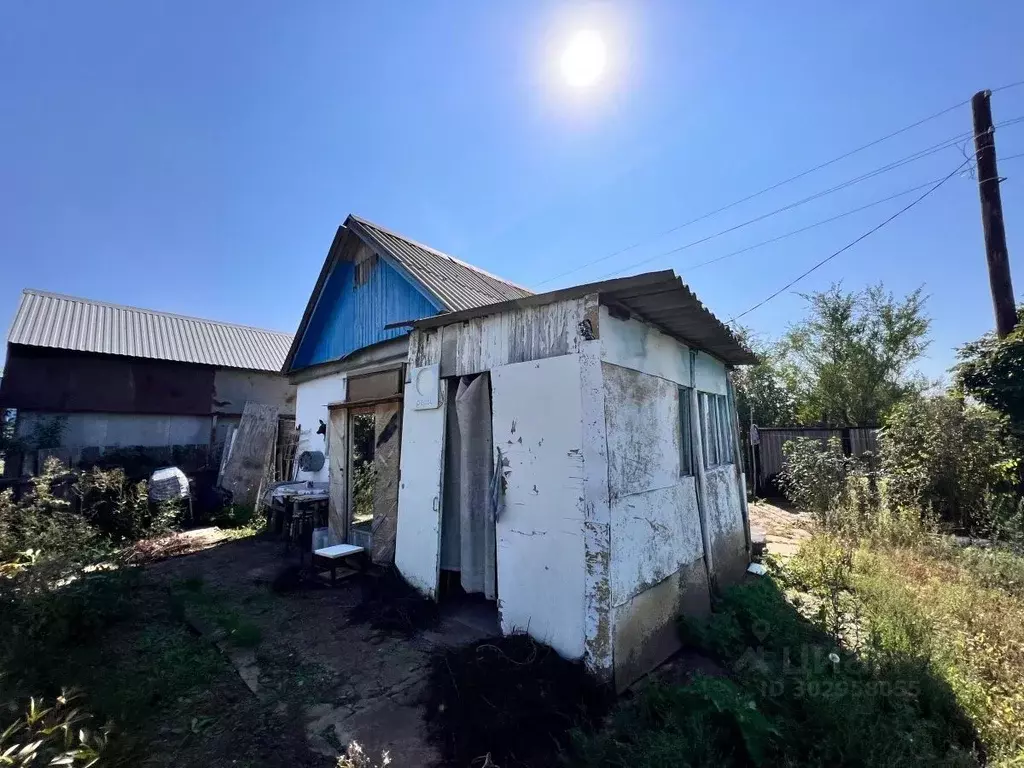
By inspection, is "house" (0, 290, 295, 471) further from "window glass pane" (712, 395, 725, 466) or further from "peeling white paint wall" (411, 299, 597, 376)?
"window glass pane" (712, 395, 725, 466)

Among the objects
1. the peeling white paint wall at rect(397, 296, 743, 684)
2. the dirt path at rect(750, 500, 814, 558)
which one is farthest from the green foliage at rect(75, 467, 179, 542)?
the dirt path at rect(750, 500, 814, 558)

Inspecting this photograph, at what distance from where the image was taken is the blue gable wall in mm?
6402

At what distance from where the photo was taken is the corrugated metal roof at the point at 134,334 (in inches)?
500

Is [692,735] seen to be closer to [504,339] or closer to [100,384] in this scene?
[504,339]

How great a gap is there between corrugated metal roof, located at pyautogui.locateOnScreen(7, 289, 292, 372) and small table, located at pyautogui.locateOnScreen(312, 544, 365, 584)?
11.5 meters

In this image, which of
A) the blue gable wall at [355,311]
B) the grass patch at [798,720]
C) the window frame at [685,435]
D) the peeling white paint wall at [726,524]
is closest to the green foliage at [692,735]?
the grass patch at [798,720]

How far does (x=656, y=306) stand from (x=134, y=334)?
17044 millimetres

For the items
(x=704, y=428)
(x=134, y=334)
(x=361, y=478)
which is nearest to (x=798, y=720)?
(x=704, y=428)

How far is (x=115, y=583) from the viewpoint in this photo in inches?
187

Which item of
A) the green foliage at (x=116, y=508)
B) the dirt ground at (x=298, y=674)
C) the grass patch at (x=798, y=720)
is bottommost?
the dirt ground at (x=298, y=674)

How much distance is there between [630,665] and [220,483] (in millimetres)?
10771

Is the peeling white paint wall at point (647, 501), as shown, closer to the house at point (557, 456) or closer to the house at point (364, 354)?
the house at point (557, 456)

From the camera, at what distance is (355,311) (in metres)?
7.42

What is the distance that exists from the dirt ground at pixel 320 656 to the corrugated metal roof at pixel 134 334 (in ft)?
33.4
